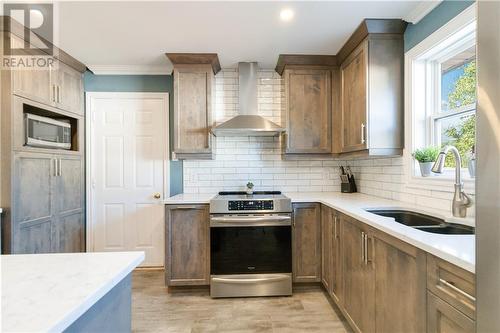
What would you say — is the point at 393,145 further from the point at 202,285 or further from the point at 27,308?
the point at 27,308

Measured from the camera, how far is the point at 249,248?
105 inches

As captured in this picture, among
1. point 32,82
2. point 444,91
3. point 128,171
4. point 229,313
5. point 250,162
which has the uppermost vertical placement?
point 32,82

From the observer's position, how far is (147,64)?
328cm

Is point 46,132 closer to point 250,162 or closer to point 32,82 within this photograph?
point 32,82

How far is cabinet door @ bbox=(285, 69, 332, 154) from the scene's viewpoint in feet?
10.2

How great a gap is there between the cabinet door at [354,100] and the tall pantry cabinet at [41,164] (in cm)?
303

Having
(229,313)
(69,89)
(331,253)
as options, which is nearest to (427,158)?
(331,253)

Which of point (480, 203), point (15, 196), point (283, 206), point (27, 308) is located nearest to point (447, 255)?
point (480, 203)

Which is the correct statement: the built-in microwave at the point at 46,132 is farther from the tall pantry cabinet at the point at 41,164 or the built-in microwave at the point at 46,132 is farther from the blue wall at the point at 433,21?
the blue wall at the point at 433,21

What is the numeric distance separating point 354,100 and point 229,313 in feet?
7.60

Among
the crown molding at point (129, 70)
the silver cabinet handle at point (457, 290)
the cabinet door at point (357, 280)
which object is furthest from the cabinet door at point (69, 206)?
the silver cabinet handle at point (457, 290)

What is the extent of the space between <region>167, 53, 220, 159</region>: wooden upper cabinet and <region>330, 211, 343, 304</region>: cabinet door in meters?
1.57

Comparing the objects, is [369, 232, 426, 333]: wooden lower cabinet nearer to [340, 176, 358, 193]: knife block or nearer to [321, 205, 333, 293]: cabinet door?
[321, 205, 333, 293]: cabinet door

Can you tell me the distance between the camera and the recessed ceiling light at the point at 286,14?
2188 mm
